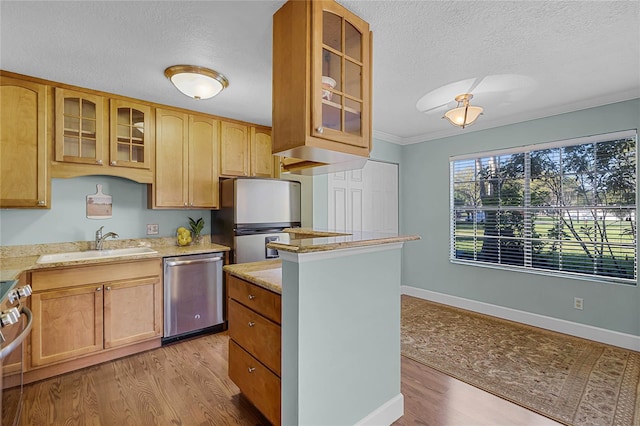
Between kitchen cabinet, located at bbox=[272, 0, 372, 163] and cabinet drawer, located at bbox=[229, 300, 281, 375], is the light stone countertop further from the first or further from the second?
kitchen cabinet, located at bbox=[272, 0, 372, 163]

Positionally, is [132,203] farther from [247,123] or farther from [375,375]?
[375,375]

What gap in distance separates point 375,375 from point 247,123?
3.11 m

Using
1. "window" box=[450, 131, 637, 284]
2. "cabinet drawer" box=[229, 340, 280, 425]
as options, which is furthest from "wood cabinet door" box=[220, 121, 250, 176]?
"window" box=[450, 131, 637, 284]

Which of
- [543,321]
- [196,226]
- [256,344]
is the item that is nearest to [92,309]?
[196,226]

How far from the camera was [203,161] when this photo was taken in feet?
11.2

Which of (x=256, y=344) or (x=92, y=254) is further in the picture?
(x=92, y=254)

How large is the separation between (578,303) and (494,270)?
0.85 metres

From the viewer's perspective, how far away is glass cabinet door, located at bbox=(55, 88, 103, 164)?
2596 millimetres

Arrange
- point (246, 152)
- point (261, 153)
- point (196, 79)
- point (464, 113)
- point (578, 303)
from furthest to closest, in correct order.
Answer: point (261, 153) → point (246, 152) → point (578, 303) → point (464, 113) → point (196, 79)

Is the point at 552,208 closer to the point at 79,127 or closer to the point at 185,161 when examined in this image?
the point at 185,161

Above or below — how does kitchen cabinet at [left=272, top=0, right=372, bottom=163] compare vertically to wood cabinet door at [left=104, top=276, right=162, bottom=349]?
above

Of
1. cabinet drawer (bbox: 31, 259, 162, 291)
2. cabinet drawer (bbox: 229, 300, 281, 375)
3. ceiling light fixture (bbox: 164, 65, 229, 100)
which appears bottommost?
cabinet drawer (bbox: 229, 300, 281, 375)

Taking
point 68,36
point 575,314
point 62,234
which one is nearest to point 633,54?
point 575,314

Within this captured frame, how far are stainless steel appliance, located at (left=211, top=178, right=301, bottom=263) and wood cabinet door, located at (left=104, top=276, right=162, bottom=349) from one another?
2.76 ft
